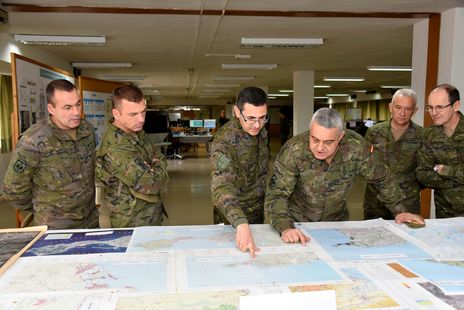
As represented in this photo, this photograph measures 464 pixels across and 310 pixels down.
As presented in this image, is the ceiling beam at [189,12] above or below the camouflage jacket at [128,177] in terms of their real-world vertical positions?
above

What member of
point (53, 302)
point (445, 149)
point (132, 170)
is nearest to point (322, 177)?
point (132, 170)

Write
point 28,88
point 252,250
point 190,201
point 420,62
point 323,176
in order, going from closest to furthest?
1. point 252,250
2. point 323,176
3. point 28,88
4. point 420,62
5. point 190,201

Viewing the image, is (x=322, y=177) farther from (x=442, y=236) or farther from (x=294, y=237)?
(x=442, y=236)

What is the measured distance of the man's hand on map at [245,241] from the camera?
5.01ft

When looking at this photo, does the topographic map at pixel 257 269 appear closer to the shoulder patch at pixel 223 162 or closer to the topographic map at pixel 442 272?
the topographic map at pixel 442 272

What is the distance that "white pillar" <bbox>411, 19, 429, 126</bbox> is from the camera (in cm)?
448

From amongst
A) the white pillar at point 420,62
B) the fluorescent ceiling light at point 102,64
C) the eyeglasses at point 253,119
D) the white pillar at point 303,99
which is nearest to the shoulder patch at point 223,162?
the eyeglasses at point 253,119

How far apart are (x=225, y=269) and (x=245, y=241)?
0.20 metres

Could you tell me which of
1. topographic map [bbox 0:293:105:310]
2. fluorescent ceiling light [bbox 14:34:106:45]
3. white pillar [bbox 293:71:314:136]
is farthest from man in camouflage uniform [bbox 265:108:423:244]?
white pillar [bbox 293:71:314:136]

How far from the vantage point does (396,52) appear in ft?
22.4

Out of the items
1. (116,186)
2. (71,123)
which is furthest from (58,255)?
(71,123)

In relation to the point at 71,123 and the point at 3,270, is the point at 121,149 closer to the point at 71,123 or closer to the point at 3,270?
the point at 71,123

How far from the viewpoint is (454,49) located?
3.99 m

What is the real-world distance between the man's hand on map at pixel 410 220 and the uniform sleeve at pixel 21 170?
75.9 inches
